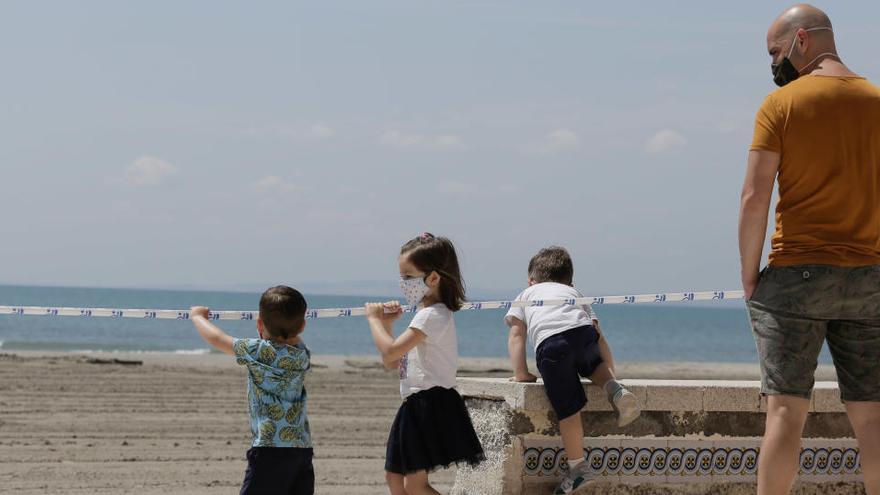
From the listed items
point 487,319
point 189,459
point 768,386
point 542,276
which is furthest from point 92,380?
point 487,319

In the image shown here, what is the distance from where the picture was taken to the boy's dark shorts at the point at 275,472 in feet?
17.5

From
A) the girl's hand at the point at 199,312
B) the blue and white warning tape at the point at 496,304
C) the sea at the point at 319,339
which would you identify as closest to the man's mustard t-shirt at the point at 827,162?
the blue and white warning tape at the point at 496,304

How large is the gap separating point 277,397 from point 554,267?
1.80 m

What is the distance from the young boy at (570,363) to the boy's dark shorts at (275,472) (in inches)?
52.2

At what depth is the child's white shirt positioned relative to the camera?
6141 mm

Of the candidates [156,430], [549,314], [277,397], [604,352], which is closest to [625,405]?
[604,352]

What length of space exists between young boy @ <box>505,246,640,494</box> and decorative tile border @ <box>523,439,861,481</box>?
5.9 inches

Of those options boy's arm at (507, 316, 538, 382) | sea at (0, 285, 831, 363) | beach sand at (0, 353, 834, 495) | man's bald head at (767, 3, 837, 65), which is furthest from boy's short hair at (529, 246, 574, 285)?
sea at (0, 285, 831, 363)

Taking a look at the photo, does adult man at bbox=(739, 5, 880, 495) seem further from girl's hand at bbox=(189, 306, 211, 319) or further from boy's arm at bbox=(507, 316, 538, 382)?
girl's hand at bbox=(189, 306, 211, 319)

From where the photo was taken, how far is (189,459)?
1177cm

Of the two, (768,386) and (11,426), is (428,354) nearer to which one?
(768,386)

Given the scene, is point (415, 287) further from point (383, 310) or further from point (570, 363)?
point (570, 363)

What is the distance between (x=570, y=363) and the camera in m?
6.07

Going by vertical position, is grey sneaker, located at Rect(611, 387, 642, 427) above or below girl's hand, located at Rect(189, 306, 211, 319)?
below
